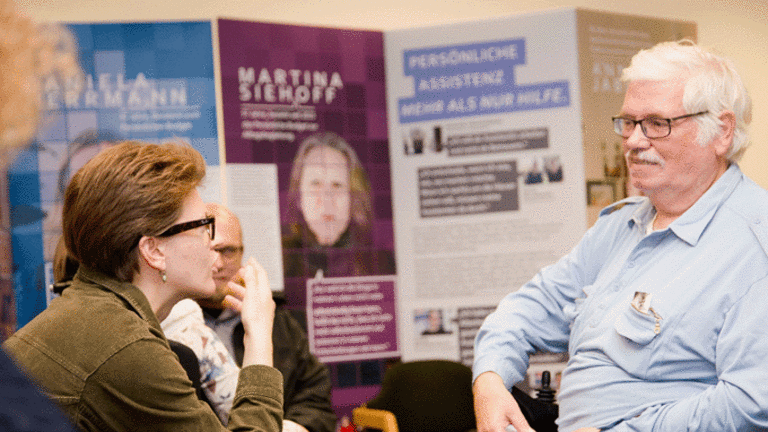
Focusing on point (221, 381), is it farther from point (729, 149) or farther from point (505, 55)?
point (505, 55)

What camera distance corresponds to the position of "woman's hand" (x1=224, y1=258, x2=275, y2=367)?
1.79m

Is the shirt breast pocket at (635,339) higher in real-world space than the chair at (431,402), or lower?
higher

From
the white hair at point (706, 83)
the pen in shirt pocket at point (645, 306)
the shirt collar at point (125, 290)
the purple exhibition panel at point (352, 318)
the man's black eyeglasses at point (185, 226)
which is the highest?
the white hair at point (706, 83)

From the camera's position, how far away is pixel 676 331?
1.66 m

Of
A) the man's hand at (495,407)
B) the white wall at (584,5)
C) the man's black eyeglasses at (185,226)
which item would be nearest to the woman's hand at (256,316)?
the man's black eyeglasses at (185,226)

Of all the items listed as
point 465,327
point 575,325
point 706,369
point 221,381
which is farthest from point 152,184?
point 465,327

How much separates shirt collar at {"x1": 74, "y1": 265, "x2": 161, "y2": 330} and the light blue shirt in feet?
3.07

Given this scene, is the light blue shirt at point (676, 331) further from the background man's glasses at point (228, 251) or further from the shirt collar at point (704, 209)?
the background man's glasses at point (228, 251)

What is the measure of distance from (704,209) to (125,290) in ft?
4.72

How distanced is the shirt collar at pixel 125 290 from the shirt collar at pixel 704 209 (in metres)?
1.30

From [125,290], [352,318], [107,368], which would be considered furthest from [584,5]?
[107,368]

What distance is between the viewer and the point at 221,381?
2139 mm

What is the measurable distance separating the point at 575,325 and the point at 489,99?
2079 millimetres

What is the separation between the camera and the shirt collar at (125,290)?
1.57 metres
